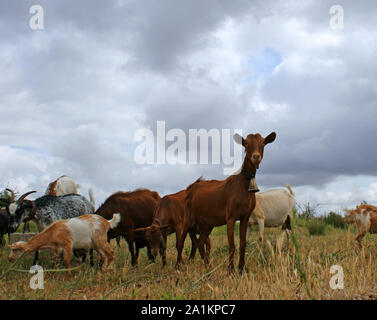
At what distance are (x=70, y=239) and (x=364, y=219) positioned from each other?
776 centimetres

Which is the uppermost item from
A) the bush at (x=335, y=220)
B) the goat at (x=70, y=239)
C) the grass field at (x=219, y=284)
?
the goat at (x=70, y=239)

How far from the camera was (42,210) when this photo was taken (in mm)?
9766

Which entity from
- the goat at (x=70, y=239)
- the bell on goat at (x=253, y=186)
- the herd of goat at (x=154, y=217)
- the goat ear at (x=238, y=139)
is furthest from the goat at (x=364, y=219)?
the goat at (x=70, y=239)

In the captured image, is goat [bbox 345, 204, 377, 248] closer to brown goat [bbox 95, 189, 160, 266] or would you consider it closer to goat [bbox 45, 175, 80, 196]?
brown goat [bbox 95, 189, 160, 266]

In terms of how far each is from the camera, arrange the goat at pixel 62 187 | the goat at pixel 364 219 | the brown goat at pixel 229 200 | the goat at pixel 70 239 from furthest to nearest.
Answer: the goat at pixel 62 187
the goat at pixel 364 219
the goat at pixel 70 239
the brown goat at pixel 229 200

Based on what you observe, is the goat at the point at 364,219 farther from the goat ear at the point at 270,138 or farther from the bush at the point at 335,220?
the bush at the point at 335,220

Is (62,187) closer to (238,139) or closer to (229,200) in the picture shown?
(229,200)

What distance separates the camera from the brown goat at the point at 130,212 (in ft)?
31.1

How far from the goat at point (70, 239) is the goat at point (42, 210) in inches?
52.1

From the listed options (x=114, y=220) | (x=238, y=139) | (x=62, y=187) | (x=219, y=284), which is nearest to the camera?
(x=219, y=284)

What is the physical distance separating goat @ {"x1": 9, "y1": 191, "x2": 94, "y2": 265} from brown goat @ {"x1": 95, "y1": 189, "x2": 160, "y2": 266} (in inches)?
41.5

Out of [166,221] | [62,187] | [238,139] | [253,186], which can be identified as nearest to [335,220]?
[166,221]
